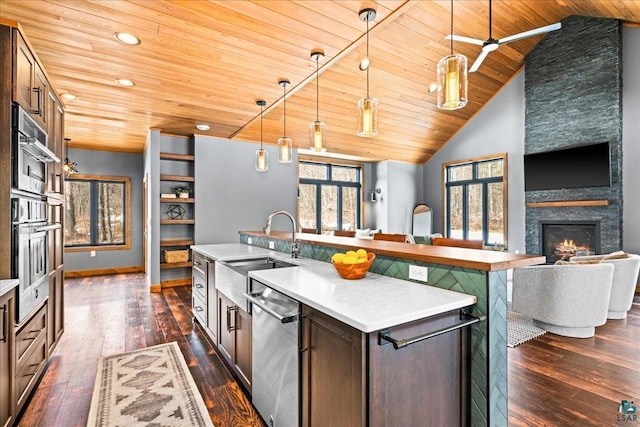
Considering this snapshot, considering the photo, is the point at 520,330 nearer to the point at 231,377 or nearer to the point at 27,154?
the point at 231,377

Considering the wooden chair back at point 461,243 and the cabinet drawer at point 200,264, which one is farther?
the cabinet drawer at point 200,264

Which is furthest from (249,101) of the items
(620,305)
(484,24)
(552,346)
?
(620,305)

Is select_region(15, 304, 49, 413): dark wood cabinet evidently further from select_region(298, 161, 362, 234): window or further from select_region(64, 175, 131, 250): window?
select_region(298, 161, 362, 234): window

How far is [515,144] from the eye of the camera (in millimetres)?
6832

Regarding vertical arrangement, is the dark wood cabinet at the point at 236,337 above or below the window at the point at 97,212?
below

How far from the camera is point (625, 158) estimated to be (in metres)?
5.26

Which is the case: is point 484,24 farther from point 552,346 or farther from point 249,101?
point 552,346

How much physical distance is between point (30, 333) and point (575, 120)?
7.72 metres

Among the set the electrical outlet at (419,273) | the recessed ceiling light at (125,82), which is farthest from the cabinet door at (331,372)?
the recessed ceiling light at (125,82)

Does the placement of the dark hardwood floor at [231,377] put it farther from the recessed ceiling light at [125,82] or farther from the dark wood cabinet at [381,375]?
the recessed ceiling light at [125,82]

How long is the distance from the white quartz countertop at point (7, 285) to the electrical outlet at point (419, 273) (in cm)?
213

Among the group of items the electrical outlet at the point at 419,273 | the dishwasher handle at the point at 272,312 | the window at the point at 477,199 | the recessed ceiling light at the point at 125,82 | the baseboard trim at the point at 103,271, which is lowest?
the baseboard trim at the point at 103,271

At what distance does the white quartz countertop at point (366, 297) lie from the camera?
1.25 meters

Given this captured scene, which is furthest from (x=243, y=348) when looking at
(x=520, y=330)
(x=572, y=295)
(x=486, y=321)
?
(x=572, y=295)
